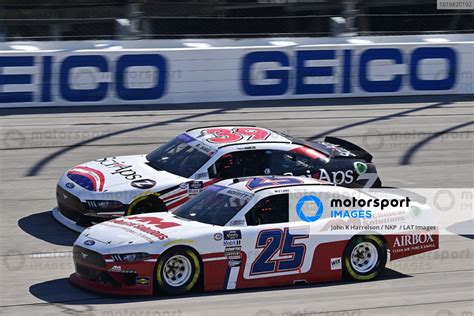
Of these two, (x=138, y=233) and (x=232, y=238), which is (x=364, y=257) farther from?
(x=138, y=233)

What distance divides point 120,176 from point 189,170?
922mm

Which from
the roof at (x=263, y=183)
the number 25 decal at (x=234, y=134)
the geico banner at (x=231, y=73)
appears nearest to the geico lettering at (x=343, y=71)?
the geico banner at (x=231, y=73)

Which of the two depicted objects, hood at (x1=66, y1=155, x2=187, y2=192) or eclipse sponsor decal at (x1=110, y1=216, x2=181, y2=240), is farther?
hood at (x1=66, y1=155, x2=187, y2=192)

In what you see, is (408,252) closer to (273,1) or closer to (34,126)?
(34,126)

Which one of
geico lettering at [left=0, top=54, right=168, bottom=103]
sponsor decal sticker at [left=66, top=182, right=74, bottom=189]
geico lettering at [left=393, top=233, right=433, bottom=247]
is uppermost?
geico lettering at [left=0, top=54, right=168, bottom=103]

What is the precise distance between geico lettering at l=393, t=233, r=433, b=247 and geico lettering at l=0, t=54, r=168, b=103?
10.6 metres

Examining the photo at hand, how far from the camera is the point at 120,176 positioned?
12.5m

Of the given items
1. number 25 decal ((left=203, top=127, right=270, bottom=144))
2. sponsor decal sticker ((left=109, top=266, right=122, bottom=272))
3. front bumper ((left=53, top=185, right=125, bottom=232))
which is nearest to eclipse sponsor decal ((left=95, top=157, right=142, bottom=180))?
front bumper ((left=53, top=185, right=125, bottom=232))

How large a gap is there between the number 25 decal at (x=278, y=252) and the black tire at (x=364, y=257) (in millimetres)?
588

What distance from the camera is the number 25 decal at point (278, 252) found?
398 inches

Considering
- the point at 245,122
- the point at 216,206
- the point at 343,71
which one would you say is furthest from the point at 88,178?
the point at 343,71

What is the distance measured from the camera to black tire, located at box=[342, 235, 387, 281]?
10.5 m

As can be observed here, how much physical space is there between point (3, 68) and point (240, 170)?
8.62 meters

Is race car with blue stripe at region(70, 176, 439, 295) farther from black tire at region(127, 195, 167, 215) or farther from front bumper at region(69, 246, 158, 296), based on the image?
black tire at region(127, 195, 167, 215)
